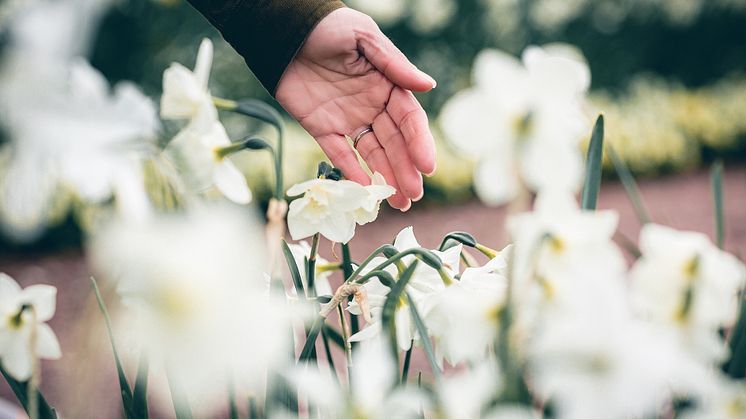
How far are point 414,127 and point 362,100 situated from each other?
0.15 m

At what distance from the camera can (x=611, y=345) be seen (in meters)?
0.42

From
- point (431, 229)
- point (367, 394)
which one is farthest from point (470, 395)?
point (431, 229)

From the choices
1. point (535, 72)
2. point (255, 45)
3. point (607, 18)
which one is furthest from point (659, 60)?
point (535, 72)

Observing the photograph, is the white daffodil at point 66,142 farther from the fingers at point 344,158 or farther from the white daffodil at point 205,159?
the fingers at point 344,158

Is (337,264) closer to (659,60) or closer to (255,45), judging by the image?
(255,45)

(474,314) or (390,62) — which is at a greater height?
(390,62)

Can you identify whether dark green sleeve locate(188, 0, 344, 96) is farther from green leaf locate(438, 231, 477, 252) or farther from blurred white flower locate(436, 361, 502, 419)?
blurred white flower locate(436, 361, 502, 419)

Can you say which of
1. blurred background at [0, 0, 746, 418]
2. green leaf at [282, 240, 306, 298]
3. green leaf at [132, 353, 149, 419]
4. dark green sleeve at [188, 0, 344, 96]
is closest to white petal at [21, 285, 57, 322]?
green leaf at [132, 353, 149, 419]

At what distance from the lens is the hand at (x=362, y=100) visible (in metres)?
1.14

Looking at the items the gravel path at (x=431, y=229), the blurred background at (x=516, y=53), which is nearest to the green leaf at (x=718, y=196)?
the gravel path at (x=431, y=229)

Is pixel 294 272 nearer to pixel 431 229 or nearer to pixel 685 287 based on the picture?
pixel 685 287

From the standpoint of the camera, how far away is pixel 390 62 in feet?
3.77

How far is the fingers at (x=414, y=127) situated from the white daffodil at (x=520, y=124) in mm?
547

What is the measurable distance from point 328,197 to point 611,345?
0.43 m
